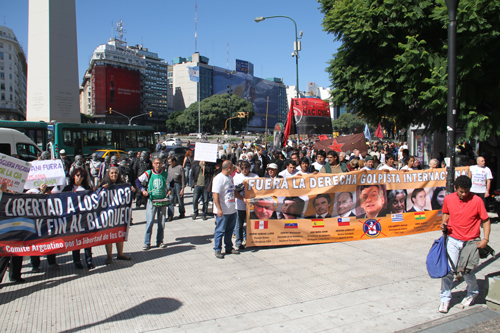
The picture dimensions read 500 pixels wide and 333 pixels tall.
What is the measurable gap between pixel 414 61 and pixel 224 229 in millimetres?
6521

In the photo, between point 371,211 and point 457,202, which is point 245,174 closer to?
point 371,211

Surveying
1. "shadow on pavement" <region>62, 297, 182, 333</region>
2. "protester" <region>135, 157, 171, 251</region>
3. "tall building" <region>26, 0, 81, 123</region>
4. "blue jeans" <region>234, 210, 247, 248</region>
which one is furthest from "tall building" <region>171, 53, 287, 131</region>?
"shadow on pavement" <region>62, 297, 182, 333</region>

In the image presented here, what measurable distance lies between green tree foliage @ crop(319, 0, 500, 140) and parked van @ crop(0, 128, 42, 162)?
541 inches

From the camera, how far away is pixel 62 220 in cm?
561

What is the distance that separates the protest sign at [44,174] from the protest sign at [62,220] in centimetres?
71

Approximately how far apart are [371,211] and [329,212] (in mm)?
996

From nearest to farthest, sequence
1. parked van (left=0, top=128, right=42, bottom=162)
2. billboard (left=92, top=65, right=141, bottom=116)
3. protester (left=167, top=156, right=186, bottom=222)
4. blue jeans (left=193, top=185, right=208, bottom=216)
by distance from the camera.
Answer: protester (left=167, top=156, right=186, bottom=222) < blue jeans (left=193, top=185, right=208, bottom=216) < parked van (left=0, top=128, right=42, bottom=162) < billboard (left=92, top=65, right=141, bottom=116)

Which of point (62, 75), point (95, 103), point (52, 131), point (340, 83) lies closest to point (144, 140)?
point (52, 131)

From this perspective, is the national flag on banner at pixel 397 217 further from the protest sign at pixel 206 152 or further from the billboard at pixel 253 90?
the billboard at pixel 253 90

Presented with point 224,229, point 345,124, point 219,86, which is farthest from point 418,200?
point 345,124

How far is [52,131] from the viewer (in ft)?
77.6

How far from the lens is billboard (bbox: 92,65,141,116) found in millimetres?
103062

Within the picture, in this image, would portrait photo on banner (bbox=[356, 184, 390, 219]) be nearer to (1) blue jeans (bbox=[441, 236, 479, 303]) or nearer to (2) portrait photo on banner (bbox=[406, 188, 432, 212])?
(2) portrait photo on banner (bbox=[406, 188, 432, 212])

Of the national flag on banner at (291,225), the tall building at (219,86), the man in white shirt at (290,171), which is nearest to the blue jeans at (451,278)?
the national flag on banner at (291,225)
